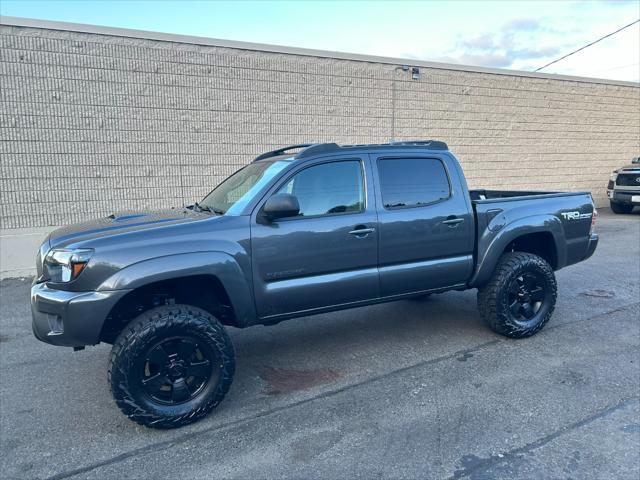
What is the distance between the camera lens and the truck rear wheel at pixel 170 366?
10.3 ft

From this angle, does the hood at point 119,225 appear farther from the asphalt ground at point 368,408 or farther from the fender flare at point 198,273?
the asphalt ground at point 368,408

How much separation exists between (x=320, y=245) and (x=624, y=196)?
13.5m

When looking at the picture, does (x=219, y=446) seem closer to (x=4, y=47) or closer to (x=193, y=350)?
(x=193, y=350)

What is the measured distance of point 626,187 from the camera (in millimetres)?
13805

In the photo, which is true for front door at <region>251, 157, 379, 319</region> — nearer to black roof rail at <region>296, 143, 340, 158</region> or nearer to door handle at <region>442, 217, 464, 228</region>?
black roof rail at <region>296, 143, 340, 158</region>

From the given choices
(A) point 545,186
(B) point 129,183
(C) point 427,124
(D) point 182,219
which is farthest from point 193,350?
(A) point 545,186

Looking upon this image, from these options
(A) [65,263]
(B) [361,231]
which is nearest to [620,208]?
(B) [361,231]

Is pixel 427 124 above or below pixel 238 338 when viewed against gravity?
above

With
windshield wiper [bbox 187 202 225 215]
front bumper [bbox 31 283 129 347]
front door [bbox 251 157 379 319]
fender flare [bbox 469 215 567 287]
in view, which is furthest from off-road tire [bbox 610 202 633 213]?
front bumper [bbox 31 283 129 347]

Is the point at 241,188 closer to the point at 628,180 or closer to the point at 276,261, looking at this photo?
the point at 276,261

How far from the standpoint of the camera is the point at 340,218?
153 inches

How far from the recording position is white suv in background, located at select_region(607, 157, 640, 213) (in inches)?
533

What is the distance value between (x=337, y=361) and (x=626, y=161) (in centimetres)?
1632

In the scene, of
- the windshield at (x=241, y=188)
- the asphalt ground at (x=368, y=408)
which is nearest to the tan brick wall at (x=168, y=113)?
the asphalt ground at (x=368, y=408)
